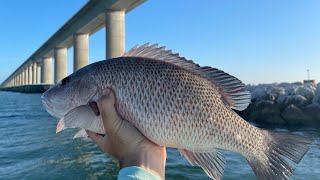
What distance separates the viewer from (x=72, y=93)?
231 cm

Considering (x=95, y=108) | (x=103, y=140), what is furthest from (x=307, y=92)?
(x=95, y=108)

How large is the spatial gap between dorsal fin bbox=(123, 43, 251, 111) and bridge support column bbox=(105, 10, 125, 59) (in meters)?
29.8

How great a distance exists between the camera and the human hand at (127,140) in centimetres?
210

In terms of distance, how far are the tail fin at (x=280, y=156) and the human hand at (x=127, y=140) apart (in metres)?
0.60

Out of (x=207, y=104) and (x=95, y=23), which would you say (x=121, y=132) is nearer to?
(x=207, y=104)

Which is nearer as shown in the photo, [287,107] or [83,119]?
[83,119]

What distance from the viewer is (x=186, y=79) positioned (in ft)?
7.22

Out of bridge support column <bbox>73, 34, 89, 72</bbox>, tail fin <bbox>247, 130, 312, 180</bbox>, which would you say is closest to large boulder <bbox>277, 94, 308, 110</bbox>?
tail fin <bbox>247, 130, 312, 180</bbox>

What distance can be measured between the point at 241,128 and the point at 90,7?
3760cm

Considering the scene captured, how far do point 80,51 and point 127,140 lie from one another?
138 feet

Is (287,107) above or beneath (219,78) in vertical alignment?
beneath

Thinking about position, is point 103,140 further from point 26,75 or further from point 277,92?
point 26,75

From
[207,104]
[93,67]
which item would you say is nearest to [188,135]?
[207,104]

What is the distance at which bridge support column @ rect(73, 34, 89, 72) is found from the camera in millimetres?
41688
